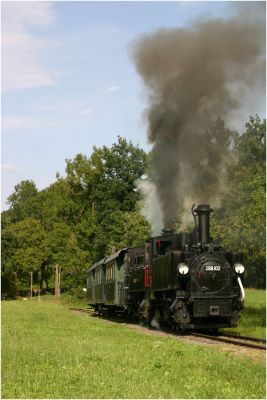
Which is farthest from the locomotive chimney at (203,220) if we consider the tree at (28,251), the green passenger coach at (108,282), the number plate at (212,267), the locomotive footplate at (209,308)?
the tree at (28,251)

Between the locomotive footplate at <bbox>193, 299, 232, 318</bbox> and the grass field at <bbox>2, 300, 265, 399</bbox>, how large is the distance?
293 centimetres

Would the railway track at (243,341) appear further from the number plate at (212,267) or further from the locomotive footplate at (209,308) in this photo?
the number plate at (212,267)

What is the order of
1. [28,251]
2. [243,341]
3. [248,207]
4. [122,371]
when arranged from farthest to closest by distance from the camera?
[28,251] < [248,207] < [243,341] < [122,371]

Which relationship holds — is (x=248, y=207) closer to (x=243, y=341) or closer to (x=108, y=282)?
(x=108, y=282)

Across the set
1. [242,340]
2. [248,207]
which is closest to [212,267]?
[242,340]

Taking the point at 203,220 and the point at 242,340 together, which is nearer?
the point at 242,340

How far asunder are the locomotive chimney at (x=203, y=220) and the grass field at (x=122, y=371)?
13.9 ft

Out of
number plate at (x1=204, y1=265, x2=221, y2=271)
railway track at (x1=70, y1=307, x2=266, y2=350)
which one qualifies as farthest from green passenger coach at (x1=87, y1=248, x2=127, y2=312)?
number plate at (x1=204, y1=265, x2=221, y2=271)

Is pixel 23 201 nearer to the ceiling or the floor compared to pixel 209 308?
nearer to the ceiling

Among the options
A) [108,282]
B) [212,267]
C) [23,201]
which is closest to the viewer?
[212,267]

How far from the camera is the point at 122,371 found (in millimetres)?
10047

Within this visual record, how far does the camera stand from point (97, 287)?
115 feet

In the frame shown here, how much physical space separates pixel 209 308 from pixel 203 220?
2597 millimetres

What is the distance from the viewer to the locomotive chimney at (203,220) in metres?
18.1
